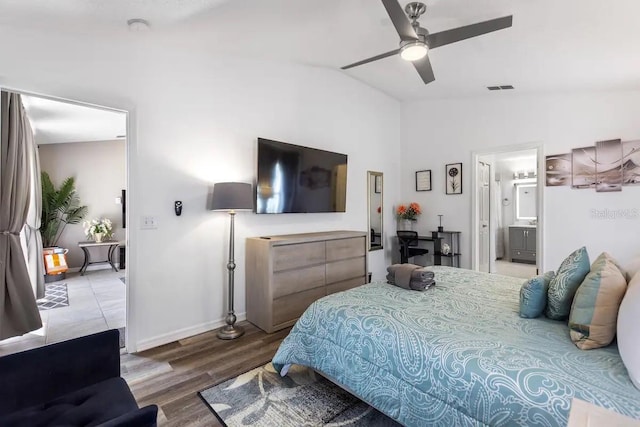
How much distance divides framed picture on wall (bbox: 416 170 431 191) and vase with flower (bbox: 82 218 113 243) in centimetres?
604

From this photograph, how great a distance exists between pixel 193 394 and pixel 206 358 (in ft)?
1.67

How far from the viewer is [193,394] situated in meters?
2.05

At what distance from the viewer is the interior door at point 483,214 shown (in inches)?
193

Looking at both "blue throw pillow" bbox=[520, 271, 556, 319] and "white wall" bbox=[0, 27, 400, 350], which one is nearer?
"blue throw pillow" bbox=[520, 271, 556, 319]

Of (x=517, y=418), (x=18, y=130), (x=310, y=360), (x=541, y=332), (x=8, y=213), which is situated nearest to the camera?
(x=517, y=418)

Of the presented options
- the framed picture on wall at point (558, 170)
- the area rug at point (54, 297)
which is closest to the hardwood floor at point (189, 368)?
the area rug at point (54, 297)

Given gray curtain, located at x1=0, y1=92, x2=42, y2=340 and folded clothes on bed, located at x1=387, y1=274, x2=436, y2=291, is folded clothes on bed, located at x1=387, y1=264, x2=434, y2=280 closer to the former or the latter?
folded clothes on bed, located at x1=387, y1=274, x2=436, y2=291

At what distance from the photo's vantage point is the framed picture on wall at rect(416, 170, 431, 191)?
5.11 metres

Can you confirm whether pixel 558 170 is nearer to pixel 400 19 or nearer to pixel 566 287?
pixel 566 287

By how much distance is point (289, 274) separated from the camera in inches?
123

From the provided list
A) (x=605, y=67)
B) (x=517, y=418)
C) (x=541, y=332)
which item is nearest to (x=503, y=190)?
(x=605, y=67)

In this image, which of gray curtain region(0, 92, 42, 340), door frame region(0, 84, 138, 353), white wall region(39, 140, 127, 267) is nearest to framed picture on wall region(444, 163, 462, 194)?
door frame region(0, 84, 138, 353)

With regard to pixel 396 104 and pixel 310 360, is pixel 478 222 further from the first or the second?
pixel 310 360

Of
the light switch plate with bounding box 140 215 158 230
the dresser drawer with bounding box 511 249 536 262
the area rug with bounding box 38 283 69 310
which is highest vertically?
the light switch plate with bounding box 140 215 158 230
